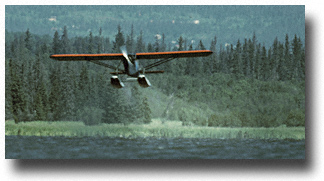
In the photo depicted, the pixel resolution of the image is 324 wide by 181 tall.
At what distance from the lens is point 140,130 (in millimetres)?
15930

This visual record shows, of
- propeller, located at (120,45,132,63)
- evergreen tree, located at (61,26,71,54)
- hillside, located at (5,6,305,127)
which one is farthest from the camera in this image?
evergreen tree, located at (61,26,71,54)

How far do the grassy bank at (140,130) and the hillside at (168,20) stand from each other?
279 centimetres

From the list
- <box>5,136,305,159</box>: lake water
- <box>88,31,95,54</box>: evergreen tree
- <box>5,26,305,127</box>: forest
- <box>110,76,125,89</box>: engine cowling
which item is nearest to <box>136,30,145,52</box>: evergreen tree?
<box>5,26,305,127</box>: forest

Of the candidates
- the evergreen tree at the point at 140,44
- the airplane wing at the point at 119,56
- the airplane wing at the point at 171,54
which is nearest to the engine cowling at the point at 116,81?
the airplane wing at the point at 119,56

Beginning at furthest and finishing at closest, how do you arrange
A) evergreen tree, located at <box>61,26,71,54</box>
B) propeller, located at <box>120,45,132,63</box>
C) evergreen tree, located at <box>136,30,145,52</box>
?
evergreen tree, located at <box>61,26,71,54</box>
evergreen tree, located at <box>136,30,145,52</box>
propeller, located at <box>120,45,132,63</box>

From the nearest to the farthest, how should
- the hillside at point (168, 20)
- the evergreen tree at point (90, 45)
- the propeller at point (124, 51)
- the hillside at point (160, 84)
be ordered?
the propeller at point (124, 51), the hillside at point (168, 20), the hillside at point (160, 84), the evergreen tree at point (90, 45)

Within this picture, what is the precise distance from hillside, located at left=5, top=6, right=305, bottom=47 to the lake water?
3.24 metres

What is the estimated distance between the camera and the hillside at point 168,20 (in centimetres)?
1493

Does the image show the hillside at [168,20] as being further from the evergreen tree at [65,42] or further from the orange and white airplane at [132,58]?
the orange and white airplane at [132,58]

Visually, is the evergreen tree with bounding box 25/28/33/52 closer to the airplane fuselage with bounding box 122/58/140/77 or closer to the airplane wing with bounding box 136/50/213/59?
the airplane fuselage with bounding box 122/58/140/77

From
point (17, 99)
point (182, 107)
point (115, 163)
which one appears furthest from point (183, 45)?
point (17, 99)

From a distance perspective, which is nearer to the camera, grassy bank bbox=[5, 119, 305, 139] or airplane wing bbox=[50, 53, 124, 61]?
airplane wing bbox=[50, 53, 124, 61]

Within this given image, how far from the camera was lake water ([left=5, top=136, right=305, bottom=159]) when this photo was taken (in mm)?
14306

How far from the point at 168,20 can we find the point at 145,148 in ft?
13.1
